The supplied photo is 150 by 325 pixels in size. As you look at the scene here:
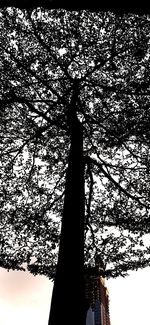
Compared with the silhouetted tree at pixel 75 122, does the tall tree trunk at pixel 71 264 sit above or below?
below

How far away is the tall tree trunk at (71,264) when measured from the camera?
15.2ft

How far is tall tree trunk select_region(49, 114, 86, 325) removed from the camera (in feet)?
15.2

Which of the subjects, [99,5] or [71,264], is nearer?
[99,5]

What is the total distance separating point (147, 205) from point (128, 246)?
1.60 metres

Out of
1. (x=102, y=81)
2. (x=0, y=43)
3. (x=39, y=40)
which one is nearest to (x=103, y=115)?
(x=102, y=81)

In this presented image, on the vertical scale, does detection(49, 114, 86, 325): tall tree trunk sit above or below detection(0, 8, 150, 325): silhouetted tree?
below

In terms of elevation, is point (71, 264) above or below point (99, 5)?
below

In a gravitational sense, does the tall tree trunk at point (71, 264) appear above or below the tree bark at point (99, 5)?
below

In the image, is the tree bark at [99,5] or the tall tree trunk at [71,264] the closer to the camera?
the tree bark at [99,5]

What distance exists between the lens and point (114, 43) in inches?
358

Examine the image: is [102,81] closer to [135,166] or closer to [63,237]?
[135,166]

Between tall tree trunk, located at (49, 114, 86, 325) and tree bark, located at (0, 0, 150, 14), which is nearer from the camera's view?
tree bark, located at (0, 0, 150, 14)

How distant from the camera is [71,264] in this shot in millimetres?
5113

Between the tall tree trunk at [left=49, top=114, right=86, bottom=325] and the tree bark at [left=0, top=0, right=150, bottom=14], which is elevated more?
the tree bark at [left=0, top=0, right=150, bottom=14]
